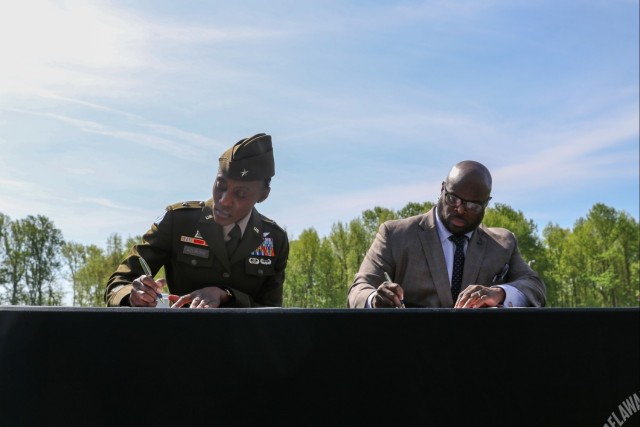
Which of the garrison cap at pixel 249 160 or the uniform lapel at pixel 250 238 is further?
the uniform lapel at pixel 250 238

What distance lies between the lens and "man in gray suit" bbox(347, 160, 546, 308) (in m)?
4.30

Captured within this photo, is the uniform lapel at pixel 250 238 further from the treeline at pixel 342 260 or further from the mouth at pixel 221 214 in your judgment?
the treeline at pixel 342 260

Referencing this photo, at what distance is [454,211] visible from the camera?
4375mm

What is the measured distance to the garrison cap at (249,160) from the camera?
14.4 ft

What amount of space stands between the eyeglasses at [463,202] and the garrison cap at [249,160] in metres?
1.21

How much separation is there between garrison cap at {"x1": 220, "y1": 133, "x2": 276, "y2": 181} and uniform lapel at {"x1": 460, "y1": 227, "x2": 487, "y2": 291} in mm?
1472

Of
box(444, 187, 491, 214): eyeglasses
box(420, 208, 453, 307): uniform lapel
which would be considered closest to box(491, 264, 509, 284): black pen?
box(420, 208, 453, 307): uniform lapel

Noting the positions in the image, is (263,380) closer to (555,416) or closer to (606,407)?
(555,416)

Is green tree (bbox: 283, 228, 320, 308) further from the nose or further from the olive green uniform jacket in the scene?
the nose

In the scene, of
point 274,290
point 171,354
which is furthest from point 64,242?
point 171,354

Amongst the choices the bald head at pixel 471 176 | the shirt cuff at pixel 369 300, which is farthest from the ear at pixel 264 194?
the bald head at pixel 471 176

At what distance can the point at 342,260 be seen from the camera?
125ft

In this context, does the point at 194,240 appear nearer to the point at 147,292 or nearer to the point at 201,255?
the point at 201,255

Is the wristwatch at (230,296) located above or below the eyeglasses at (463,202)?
below
